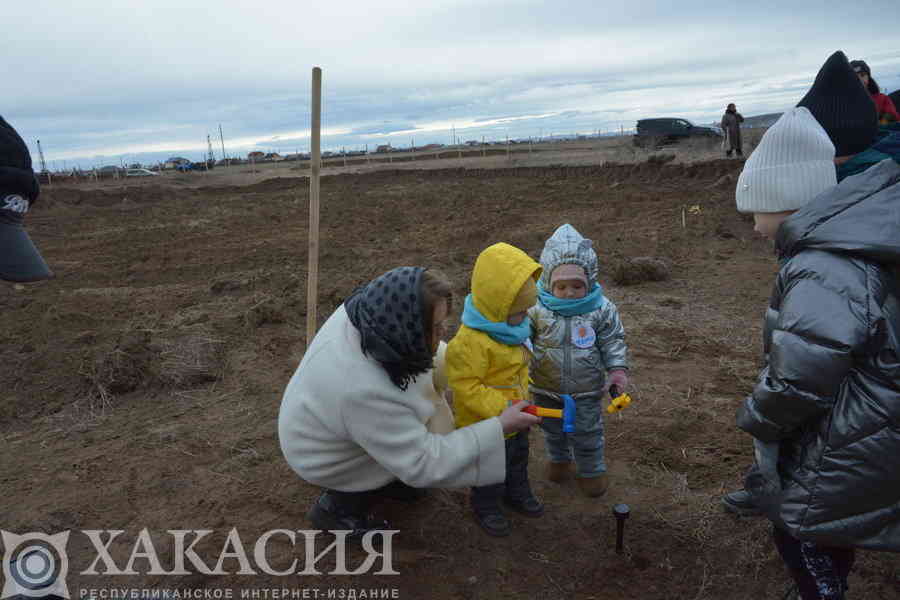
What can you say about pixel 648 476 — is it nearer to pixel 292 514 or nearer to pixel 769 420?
pixel 769 420

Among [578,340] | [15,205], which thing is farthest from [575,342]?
[15,205]

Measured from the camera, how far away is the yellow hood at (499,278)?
94.0 inches

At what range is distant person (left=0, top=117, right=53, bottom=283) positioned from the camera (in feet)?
6.48

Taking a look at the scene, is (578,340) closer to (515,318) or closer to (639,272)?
(515,318)

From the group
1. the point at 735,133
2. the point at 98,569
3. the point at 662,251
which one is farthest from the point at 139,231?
the point at 735,133

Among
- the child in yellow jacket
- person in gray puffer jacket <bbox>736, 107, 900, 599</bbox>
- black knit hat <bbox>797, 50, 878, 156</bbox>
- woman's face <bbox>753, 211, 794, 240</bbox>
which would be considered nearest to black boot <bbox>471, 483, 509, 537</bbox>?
the child in yellow jacket

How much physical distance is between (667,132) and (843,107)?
23.9m

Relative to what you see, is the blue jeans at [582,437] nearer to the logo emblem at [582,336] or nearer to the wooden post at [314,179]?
the logo emblem at [582,336]

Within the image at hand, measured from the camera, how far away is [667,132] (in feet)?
79.8

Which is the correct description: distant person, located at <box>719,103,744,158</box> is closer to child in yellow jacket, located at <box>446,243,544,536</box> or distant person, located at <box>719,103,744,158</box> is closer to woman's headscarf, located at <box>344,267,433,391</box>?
child in yellow jacket, located at <box>446,243,544,536</box>

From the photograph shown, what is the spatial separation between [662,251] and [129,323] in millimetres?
6693

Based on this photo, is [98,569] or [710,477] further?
[710,477]

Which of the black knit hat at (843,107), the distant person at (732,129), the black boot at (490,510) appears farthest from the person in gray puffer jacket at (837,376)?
the distant person at (732,129)

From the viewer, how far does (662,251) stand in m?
8.25
